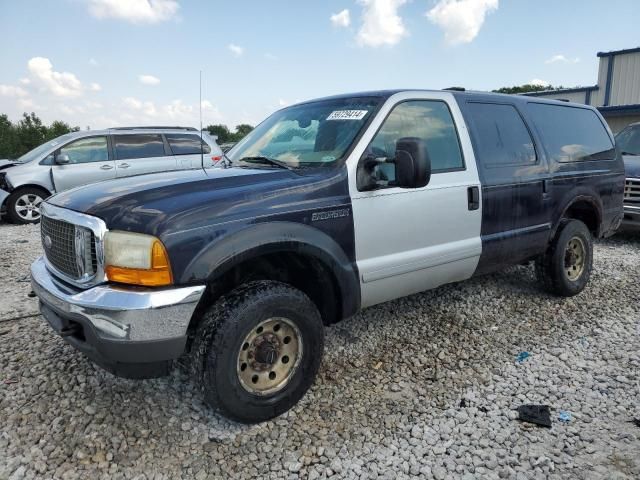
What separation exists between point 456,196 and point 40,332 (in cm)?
345

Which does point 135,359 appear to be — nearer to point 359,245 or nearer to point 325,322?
point 325,322

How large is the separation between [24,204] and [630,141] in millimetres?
11058

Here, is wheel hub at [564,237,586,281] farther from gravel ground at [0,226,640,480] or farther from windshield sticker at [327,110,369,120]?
windshield sticker at [327,110,369,120]

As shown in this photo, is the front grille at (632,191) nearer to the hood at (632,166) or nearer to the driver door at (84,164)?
the hood at (632,166)

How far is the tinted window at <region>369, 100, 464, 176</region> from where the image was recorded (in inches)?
127

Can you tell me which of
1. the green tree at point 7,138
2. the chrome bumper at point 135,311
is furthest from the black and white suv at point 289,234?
the green tree at point 7,138

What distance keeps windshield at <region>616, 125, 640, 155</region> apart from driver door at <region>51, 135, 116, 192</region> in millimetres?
9097

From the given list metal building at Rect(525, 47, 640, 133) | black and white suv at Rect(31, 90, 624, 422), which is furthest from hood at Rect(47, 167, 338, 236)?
metal building at Rect(525, 47, 640, 133)

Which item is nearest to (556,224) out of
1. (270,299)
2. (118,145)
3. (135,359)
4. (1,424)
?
(270,299)

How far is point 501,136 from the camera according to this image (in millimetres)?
4012

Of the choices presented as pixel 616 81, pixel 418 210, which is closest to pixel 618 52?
pixel 616 81

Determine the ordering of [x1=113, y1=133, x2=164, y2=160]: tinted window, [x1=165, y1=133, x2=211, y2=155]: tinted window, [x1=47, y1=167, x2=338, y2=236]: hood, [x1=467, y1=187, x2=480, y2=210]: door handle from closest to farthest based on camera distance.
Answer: [x1=47, y1=167, x2=338, y2=236]: hood
[x1=467, y1=187, x2=480, y2=210]: door handle
[x1=113, y1=133, x2=164, y2=160]: tinted window
[x1=165, y1=133, x2=211, y2=155]: tinted window

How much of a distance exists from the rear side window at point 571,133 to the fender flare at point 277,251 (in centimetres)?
254

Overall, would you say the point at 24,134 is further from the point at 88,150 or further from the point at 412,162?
the point at 412,162
